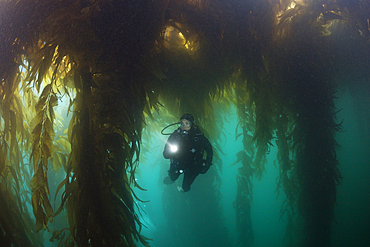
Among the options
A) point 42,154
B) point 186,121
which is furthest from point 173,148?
point 42,154

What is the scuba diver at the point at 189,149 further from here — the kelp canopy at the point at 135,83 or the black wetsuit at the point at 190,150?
the kelp canopy at the point at 135,83

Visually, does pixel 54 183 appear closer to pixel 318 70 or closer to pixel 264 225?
pixel 318 70

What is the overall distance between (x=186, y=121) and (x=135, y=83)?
58 cm

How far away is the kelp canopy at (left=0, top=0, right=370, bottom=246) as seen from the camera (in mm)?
1109

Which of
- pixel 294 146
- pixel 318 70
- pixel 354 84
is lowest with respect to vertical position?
Result: pixel 294 146

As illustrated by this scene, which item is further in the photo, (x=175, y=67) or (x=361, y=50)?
(x=361, y=50)

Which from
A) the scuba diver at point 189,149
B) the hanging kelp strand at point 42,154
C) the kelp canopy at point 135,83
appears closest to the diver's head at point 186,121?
the scuba diver at point 189,149

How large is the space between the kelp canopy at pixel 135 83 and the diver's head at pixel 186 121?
0.14 meters

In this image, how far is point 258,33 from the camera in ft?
4.47

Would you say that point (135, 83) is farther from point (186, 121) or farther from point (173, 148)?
point (173, 148)

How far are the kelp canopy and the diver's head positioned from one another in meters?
0.14

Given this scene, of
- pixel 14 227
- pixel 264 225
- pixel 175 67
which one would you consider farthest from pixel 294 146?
pixel 264 225

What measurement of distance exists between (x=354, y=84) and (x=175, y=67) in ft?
7.53

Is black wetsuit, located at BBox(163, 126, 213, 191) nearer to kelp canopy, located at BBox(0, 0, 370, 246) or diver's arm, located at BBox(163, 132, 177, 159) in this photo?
diver's arm, located at BBox(163, 132, 177, 159)
